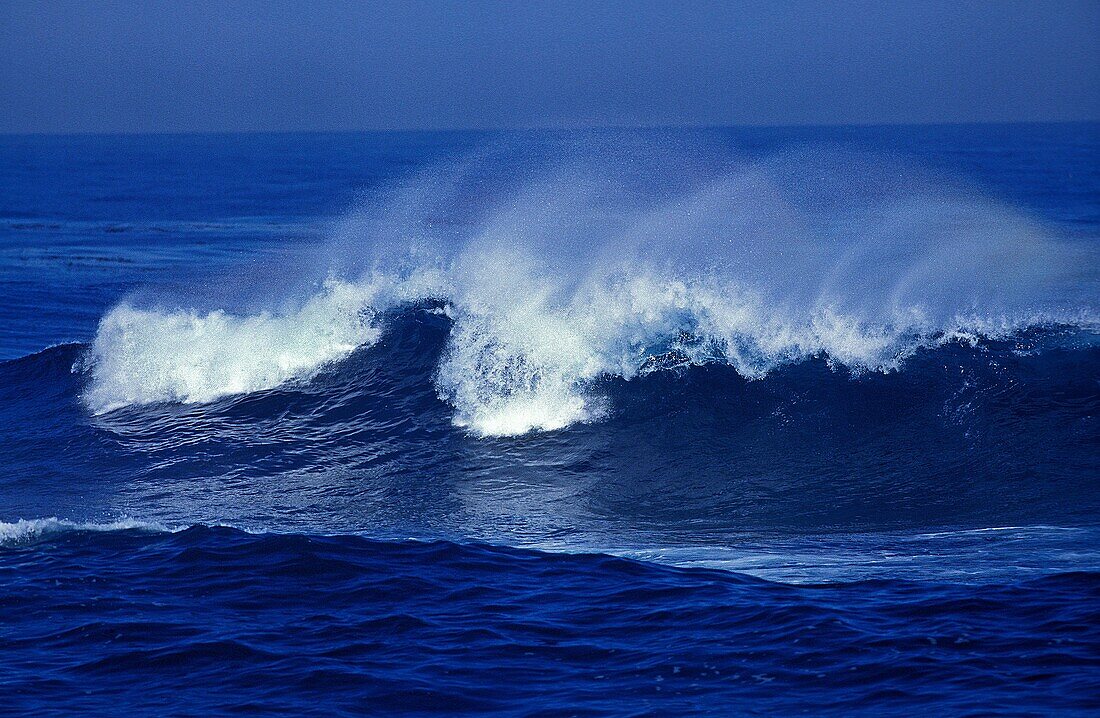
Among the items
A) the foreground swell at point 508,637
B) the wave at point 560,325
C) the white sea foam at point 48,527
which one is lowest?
the foreground swell at point 508,637

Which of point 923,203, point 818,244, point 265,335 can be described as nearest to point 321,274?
point 265,335

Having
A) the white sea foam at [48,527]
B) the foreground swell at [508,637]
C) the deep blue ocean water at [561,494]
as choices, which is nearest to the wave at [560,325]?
the deep blue ocean water at [561,494]

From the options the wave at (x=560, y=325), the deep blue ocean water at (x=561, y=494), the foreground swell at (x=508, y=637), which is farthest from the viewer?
the wave at (x=560, y=325)

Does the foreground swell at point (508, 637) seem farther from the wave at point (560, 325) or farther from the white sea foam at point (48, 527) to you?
the wave at point (560, 325)

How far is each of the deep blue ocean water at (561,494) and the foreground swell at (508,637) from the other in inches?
1.1

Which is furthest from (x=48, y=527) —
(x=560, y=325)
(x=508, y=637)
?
(x=560, y=325)

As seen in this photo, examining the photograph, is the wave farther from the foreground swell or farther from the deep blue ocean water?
the foreground swell

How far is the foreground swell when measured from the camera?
6.06m

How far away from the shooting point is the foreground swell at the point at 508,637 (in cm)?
606

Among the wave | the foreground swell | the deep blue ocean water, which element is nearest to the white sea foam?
the deep blue ocean water

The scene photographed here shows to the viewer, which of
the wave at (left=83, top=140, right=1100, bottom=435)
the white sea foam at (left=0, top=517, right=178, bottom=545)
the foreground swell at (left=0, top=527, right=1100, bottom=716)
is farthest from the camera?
the wave at (left=83, top=140, right=1100, bottom=435)

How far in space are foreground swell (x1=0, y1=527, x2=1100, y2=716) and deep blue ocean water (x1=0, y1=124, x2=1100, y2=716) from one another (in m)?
0.03

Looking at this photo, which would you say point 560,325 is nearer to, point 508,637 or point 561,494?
point 561,494

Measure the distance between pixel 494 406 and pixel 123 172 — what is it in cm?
6916
